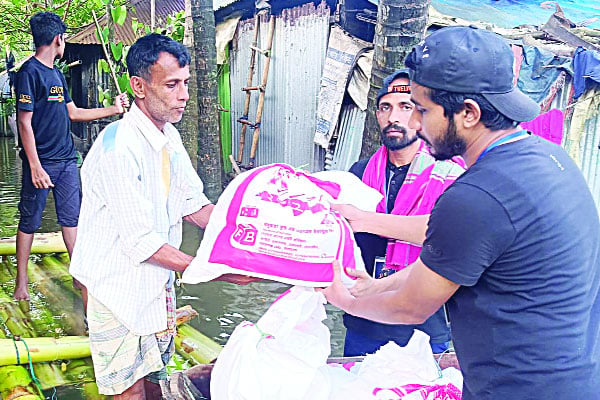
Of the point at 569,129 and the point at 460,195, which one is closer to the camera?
the point at 460,195

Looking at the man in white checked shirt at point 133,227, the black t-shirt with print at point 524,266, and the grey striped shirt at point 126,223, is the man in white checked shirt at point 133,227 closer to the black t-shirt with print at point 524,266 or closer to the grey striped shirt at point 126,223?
the grey striped shirt at point 126,223

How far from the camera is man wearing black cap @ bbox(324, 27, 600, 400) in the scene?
132cm

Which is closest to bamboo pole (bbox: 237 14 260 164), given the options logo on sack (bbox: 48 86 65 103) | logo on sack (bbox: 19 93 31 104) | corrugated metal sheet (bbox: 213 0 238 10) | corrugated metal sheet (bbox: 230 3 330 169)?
corrugated metal sheet (bbox: 230 3 330 169)

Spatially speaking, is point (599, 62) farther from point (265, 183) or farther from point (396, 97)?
point (265, 183)

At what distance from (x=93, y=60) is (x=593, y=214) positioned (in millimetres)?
12351

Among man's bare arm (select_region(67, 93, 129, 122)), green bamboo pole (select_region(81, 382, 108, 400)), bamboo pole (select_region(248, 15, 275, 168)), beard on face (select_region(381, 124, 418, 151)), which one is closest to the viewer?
beard on face (select_region(381, 124, 418, 151))

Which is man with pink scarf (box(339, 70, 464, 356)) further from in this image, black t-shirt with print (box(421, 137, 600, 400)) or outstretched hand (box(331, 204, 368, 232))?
black t-shirt with print (box(421, 137, 600, 400))

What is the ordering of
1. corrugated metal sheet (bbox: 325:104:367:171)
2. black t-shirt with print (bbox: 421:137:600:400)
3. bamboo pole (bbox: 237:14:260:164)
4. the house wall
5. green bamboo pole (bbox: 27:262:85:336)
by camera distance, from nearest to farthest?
black t-shirt with print (bbox: 421:137:600:400) < green bamboo pole (bbox: 27:262:85:336) < corrugated metal sheet (bbox: 325:104:367:171) < bamboo pole (bbox: 237:14:260:164) < the house wall

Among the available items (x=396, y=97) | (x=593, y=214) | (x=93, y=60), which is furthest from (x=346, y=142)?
(x=93, y=60)

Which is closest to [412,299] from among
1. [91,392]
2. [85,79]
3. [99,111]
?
[91,392]

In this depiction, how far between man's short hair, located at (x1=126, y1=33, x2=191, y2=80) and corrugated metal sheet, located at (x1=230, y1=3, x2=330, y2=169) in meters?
4.50

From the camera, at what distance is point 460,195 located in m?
1.33

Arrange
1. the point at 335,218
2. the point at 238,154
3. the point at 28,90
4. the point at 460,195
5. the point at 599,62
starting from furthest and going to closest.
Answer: the point at 238,154 → the point at 599,62 → the point at 28,90 → the point at 335,218 → the point at 460,195

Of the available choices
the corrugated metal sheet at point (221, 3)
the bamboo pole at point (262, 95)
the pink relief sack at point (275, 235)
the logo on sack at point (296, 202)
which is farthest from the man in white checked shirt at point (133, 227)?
the corrugated metal sheet at point (221, 3)
